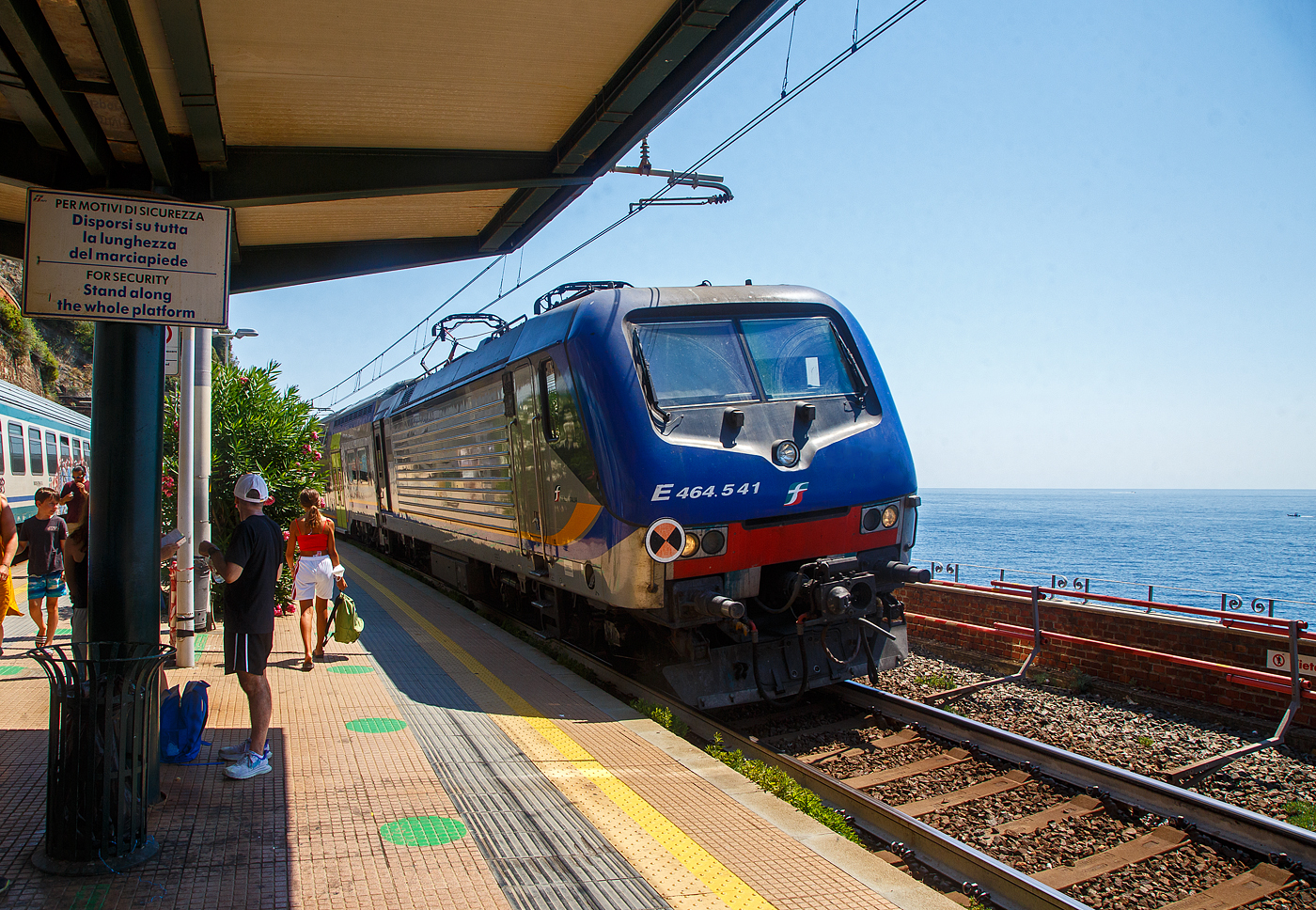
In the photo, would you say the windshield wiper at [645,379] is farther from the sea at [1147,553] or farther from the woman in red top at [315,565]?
the sea at [1147,553]

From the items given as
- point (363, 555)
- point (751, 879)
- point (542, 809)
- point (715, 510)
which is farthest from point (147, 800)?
point (363, 555)

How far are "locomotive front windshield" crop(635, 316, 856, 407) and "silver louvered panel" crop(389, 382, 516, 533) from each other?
2.22 meters

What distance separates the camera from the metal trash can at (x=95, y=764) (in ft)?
11.3

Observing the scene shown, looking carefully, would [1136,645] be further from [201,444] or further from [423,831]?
[201,444]

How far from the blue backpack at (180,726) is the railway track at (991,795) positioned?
3170 mm

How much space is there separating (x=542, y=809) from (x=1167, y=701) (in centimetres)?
559

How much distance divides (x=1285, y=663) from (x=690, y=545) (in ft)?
15.6

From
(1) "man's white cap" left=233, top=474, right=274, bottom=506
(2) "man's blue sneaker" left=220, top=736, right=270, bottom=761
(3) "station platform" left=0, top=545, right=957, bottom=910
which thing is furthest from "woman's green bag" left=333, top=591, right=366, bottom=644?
(1) "man's white cap" left=233, top=474, right=274, bottom=506

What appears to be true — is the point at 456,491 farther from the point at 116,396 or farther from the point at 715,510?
the point at 116,396

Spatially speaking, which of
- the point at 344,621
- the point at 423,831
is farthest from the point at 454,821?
the point at 344,621

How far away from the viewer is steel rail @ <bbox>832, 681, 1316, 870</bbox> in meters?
4.19

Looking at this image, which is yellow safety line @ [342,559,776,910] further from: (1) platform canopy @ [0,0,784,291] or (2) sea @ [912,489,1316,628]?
(2) sea @ [912,489,1316,628]

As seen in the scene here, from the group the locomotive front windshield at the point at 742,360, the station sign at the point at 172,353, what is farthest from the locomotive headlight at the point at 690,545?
the station sign at the point at 172,353

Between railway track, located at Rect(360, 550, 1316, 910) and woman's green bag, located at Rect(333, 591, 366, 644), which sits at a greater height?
woman's green bag, located at Rect(333, 591, 366, 644)
